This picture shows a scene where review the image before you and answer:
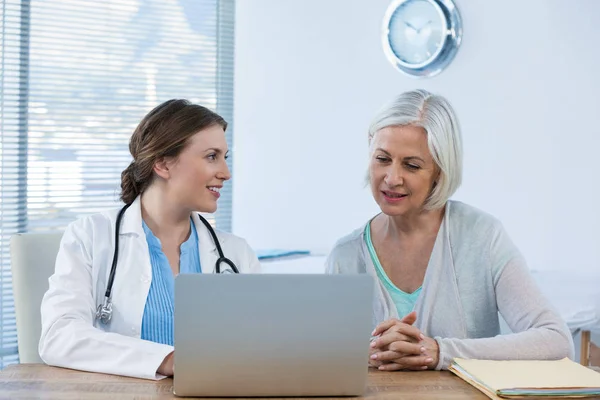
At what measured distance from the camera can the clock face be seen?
3.51 meters

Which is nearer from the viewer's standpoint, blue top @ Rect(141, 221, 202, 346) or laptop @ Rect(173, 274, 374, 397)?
laptop @ Rect(173, 274, 374, 397)

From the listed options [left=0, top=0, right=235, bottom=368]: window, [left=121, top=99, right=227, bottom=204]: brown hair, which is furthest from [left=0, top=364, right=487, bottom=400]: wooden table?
[left=0, top=0, right=235, bottom=368]: window

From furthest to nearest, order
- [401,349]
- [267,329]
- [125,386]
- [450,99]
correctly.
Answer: [450,99]
[401,349]
[125,386]
[267,329]

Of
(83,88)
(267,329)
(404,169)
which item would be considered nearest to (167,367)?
(267,329)

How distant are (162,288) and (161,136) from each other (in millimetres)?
387

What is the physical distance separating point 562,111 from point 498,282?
1.72 metres

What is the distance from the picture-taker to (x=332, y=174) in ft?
12.7

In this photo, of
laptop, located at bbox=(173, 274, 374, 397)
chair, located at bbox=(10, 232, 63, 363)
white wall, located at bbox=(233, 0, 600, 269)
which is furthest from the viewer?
white wall, located at bbox=(233, 0, 600, 269)

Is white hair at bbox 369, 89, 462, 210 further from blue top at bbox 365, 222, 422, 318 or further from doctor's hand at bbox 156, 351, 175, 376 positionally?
doctor's hand at bbox 156, 351, 175, 376

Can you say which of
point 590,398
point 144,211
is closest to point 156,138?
point 144,211

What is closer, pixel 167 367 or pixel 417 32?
pixel 167 367

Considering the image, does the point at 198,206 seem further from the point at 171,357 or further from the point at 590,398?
the point at 590,398

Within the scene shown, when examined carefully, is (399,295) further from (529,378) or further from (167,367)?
(167,367)

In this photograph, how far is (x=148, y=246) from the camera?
6.23ft
